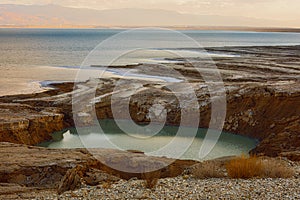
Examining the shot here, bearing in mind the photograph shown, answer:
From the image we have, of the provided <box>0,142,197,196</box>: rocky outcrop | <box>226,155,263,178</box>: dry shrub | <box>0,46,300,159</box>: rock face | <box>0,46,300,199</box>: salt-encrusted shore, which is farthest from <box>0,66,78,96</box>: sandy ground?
<box>226,155,263,178</box>: dry shrub

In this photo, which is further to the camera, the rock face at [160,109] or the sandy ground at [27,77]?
the sandy ground at [27,77]

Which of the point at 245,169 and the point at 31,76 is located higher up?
the point at 245,169

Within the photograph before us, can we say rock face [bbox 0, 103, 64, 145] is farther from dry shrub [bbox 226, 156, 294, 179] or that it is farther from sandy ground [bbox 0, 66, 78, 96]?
dry shrub [bbox 226, 156, 294, 179]

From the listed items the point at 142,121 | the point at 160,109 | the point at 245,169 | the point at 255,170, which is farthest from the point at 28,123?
the point at 255,170

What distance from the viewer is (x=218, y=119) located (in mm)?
29172

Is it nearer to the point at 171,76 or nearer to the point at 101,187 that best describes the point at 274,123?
the point at 101,187

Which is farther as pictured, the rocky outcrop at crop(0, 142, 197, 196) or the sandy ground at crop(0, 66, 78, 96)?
the sandy ground at crop(0, 66, 78, 96)

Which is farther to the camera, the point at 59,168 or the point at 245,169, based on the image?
the point at 59,168

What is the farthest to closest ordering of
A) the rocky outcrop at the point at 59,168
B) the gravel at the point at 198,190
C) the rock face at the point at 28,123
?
the rock face at the point at 28,123
the rocky outcrop at the point at 59,168
the gravel at the point at 198,190

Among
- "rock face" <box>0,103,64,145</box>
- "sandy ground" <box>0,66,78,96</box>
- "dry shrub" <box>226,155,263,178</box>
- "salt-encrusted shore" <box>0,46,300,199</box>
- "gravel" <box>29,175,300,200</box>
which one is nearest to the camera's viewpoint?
"gravel" <box>29,175,300,200</box>

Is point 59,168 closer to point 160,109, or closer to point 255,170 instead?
point 255,170

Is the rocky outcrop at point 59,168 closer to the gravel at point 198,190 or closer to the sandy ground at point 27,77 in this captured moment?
the gravel at point 198,190

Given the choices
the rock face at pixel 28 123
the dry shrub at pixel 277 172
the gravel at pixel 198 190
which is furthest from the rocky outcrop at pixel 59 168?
the rock face at pixel 28 123

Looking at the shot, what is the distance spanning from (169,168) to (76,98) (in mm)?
19259
